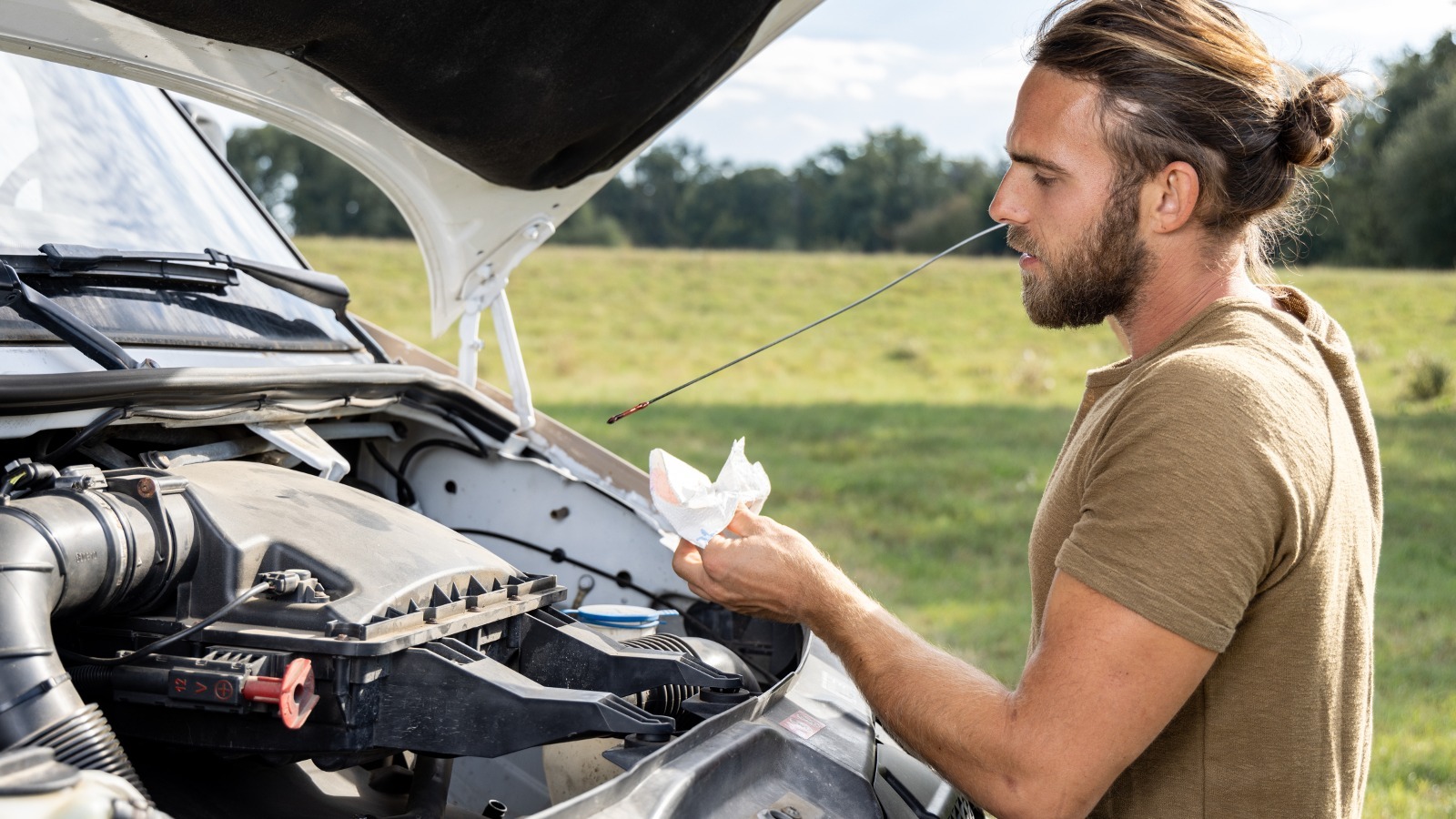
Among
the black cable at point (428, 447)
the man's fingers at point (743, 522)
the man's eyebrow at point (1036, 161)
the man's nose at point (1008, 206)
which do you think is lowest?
the man's fingers at point (743, 522)

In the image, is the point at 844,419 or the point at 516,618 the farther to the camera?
the point at 844,419

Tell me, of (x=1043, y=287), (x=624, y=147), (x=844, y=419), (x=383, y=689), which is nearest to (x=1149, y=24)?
(x=1043, y=287)

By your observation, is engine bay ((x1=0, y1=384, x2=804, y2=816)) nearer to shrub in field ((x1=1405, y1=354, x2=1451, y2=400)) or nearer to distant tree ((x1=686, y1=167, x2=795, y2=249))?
shrub in field ((x1=1405, y1=354, x2=1451, y2=400))

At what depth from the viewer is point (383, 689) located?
1556 millimetres

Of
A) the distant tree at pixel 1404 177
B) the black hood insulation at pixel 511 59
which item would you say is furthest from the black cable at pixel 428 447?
the distant tree at pixel 1404 177

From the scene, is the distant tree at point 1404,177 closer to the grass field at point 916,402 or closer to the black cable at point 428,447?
the grass field at point 916,402

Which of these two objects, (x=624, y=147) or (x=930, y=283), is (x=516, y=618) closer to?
(x=624, y=147)

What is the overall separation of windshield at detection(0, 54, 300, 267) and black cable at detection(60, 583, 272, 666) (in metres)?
0.79

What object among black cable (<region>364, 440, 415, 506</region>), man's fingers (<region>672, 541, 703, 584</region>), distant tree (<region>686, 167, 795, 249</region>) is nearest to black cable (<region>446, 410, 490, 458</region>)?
black cable (<region>364, 440, 415, 506</region>)

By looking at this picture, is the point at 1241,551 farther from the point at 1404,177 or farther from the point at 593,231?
the point at 593,231

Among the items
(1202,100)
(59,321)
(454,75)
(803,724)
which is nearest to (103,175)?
(59,321)

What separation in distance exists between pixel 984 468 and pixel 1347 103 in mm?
8080

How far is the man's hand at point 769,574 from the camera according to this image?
1.80 metres

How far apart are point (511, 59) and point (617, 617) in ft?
3.40
